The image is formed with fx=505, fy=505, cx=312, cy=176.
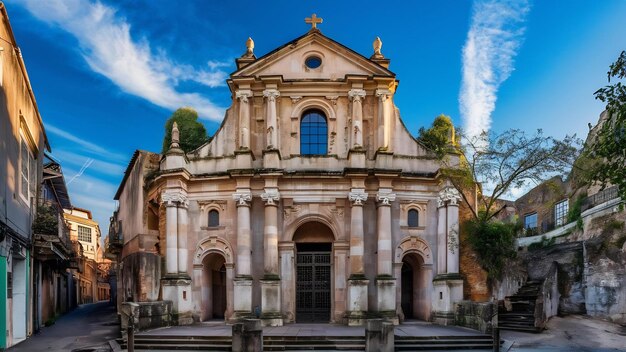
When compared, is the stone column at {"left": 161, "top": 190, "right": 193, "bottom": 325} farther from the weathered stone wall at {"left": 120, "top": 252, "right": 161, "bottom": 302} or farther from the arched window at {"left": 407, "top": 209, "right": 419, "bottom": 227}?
the arched window at {"left": 407, "top": 209, "right": 419, "bottom": 227}

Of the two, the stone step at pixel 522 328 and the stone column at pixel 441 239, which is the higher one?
the stone column at pixel 441 239

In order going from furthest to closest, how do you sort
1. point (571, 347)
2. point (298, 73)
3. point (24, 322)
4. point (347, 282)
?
point (298, 73)
point (347, 282)
point (24, 322)
point (571, 347)

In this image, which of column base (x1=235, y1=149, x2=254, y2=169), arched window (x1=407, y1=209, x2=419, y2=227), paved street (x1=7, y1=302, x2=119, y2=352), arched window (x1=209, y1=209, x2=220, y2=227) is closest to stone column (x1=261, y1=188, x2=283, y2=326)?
column base (x1=235, y1=149, x2=254, y2=169)

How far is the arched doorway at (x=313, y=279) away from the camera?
2156cm

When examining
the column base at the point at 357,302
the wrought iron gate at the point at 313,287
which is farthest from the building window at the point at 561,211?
the wrought iron gate at the point at 313,287

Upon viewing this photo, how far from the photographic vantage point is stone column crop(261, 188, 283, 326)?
20047 millimetres

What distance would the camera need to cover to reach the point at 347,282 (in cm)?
2088

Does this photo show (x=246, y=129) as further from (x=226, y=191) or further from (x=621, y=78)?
(x=621, y=78)

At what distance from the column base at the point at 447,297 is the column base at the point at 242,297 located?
7662 millimetres

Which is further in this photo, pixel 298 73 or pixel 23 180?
pixel 298 73

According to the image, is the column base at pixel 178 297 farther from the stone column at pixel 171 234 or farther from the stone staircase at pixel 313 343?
the stone staircase at pixel 313 343

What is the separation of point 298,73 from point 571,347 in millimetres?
15120

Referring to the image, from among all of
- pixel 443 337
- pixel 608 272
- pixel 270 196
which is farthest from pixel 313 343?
pixel 608 272

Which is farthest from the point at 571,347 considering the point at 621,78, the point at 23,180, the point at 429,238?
the point at 23,180
